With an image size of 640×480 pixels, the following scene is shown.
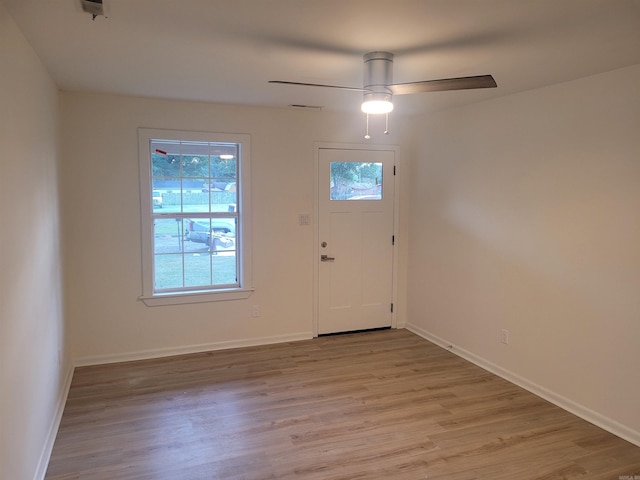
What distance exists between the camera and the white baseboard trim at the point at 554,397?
289cm

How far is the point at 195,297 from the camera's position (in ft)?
14.1

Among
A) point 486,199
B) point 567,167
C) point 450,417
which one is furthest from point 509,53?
point 450,417

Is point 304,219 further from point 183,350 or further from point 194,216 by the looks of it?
point 183,350

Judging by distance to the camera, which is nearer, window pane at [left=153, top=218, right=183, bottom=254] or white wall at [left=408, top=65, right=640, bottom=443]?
A: white wall at [left=408, top=65, right=640, bottom=443]

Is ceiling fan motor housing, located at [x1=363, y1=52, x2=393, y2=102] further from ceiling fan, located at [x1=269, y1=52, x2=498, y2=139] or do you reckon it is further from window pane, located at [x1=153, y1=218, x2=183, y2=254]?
window pane, located at [x1=153, y1=218, x2=183, y2=254]

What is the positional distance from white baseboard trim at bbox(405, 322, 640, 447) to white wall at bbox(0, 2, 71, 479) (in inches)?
134

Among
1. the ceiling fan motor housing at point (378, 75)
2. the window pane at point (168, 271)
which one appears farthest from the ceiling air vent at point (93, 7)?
the window pane at point (168, 271)

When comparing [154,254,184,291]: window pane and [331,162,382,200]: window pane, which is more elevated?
[331,162,382,200]: window pane

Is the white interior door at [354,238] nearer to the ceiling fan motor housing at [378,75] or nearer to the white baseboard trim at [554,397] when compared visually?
Result: the white baseboard trim at [554,397]

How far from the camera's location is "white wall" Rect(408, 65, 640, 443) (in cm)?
288

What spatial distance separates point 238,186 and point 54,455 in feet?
8.65

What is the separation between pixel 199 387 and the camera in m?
3.58

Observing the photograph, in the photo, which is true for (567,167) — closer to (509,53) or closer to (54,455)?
(509,53)

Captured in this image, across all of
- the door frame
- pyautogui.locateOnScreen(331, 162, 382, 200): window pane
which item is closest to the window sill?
the door frame
